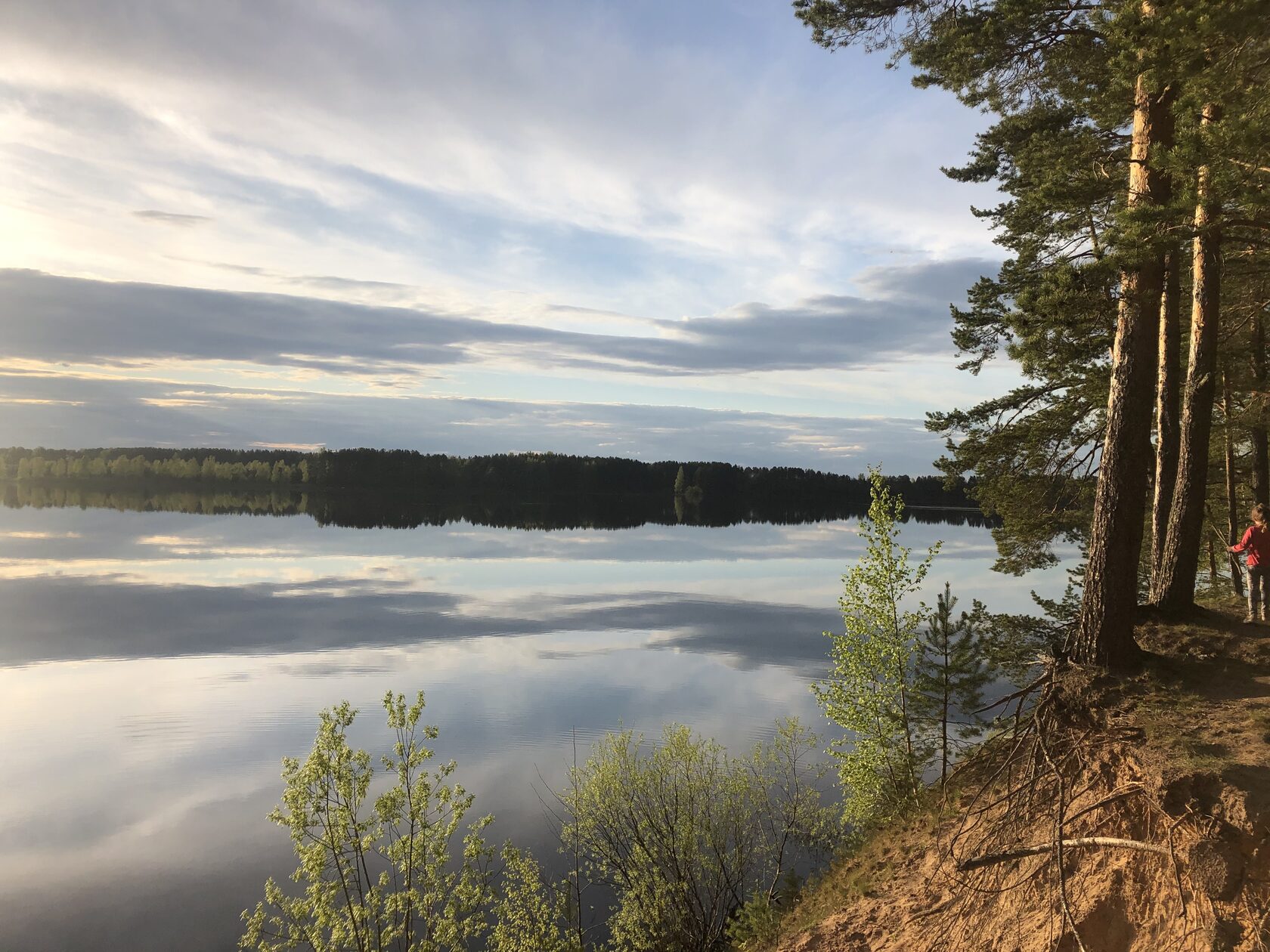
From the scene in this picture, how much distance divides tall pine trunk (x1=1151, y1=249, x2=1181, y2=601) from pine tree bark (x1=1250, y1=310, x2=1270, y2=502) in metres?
7.72

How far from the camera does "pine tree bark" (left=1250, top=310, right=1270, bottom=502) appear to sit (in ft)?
64.8

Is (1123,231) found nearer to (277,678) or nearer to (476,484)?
(277,678)

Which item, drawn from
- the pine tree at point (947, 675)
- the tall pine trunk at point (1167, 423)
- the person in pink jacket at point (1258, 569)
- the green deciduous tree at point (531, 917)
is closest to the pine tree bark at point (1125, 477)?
the tall pine trunk at point (1167, 423)

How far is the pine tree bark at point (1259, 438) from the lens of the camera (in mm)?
19764

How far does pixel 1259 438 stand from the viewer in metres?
20.2

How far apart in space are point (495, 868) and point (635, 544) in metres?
67.4

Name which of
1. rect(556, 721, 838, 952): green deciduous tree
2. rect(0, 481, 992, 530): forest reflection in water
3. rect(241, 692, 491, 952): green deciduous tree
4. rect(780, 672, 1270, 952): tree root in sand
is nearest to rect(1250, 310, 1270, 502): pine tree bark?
rect(556, 721, 838, 952): green deciduous tree

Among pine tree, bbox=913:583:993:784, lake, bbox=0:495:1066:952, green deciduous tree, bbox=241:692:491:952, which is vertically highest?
pine tree, bbox=913:583:993:784

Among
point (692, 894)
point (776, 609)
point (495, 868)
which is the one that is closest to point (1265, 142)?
point (692, 894)

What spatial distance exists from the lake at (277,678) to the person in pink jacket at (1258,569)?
1453cm

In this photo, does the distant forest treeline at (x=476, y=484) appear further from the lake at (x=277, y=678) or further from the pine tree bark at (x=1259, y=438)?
the pine tree bark at (x=1259, y=438)

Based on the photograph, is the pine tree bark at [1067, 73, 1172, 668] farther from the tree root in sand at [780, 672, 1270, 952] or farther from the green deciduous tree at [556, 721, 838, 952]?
the green deciduous tree at [556, 721, 838, 952]

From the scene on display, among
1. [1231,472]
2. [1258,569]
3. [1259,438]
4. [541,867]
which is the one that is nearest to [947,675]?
[1258,569]

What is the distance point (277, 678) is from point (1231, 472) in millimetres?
33376
